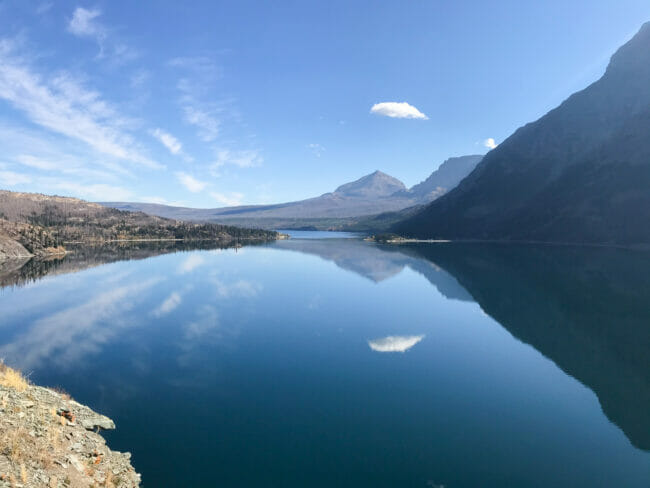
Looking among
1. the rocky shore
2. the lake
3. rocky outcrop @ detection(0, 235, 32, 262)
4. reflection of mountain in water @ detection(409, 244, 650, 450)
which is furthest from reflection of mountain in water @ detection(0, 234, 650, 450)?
rocky outcrop @ detection(0, 235, 32, 262)

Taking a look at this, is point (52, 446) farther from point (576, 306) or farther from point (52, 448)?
point (576, 306)

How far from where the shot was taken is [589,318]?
163 feet

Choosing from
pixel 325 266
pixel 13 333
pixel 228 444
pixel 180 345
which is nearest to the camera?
pixel 228 444

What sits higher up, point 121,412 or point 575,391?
point 121,412

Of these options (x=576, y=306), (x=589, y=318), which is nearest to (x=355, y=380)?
(x=589, y=318)

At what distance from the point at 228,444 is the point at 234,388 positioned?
24.5 ft

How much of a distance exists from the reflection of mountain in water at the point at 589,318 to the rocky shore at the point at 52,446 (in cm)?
2839

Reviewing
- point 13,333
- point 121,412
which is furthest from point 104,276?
point 121,412

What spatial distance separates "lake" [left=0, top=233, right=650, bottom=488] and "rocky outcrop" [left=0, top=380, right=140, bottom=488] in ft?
4.24

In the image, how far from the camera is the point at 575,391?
91.5ft

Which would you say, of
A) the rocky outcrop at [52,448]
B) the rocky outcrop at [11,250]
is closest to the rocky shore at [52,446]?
the rocky outcrop at [52,448]

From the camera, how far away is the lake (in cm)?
1838

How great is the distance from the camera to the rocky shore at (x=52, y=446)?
14.1 metres

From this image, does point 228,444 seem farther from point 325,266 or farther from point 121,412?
point 325,266
